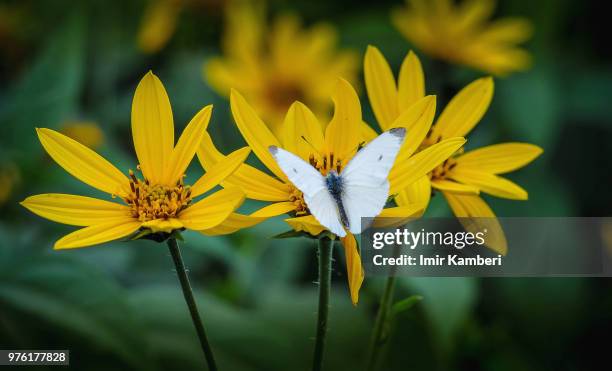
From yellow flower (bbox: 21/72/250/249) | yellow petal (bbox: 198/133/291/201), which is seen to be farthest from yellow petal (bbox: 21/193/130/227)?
yellow petal (bbox: 198/133/291/201)

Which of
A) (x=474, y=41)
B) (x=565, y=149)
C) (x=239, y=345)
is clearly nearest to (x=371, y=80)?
(x=239, y=345)

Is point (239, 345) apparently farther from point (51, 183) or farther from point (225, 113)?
point (225, 113)

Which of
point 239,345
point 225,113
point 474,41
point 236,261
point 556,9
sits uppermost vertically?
point 556,9

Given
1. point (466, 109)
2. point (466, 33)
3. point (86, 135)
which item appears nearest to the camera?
point (466, 109)

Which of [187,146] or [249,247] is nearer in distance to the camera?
[187,146]

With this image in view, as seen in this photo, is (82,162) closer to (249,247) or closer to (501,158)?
(501,158)

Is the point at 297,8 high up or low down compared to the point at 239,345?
up

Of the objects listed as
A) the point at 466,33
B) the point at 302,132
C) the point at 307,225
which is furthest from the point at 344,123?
the point at 466,33

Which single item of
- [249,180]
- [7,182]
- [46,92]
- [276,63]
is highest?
[276,63]
